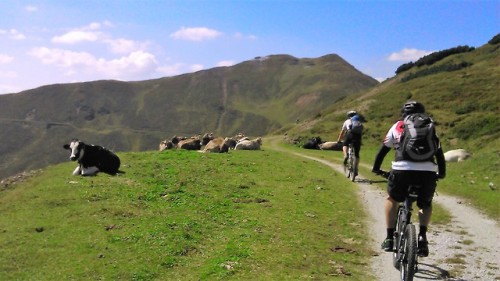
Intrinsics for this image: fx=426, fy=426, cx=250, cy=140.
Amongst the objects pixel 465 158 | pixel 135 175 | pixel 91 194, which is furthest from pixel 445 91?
pixel 91 194

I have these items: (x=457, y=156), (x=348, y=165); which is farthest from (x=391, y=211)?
(x=457, y=156)

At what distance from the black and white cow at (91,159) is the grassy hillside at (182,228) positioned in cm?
107

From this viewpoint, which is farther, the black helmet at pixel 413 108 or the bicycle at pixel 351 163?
the bicycle at pixel 351 163

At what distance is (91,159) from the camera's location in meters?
24.2

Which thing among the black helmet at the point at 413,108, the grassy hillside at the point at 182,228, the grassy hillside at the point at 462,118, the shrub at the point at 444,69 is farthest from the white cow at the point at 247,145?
the shrub at the point at 444,69

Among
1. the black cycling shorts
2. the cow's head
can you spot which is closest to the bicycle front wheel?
the black cycling shorts

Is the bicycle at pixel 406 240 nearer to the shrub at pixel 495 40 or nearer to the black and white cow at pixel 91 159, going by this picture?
the black and white cow at pixel 91 159

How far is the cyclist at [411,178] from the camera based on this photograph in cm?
845

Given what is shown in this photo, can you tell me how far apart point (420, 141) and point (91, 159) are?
20158 mm

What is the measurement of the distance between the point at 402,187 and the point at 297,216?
763 cm

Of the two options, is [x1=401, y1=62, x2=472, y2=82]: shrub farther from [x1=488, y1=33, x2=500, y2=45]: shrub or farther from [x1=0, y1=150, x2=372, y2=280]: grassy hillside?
[x1=0, y1=150, x2=372, y2=280]: grassy hillside

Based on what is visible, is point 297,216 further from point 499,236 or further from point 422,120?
point 422,120

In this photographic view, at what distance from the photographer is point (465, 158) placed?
1238 inches

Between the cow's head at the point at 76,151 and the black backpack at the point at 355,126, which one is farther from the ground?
the black backpack at the point at 355,126
